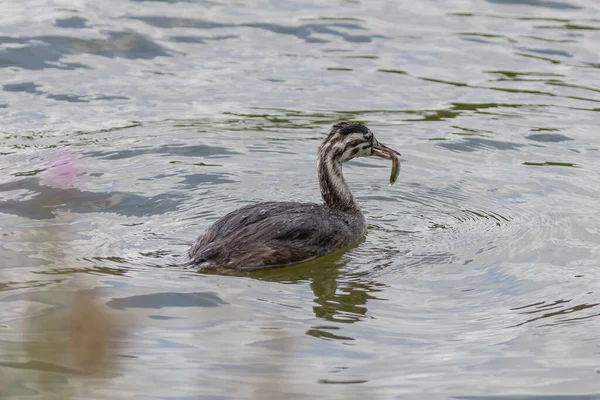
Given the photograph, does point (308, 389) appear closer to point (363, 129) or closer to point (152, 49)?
point (363, 129)

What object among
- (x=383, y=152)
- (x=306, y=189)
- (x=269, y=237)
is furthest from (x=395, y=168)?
(x=269, y=237)

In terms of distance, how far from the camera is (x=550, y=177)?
13.1 m

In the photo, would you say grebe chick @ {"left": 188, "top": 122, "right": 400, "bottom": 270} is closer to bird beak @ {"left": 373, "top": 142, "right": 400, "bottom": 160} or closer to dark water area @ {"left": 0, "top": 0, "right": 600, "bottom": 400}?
bird beak @ {"left": 373, "top": 142, "right": 400, "bottom": 160}

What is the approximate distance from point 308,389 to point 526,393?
→ 1.51 metres

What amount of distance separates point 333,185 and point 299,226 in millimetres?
1294

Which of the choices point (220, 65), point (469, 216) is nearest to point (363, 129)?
point (469, 216)

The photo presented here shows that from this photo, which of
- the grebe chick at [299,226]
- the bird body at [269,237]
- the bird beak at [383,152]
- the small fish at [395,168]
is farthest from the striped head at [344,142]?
the bird body at [269,237]

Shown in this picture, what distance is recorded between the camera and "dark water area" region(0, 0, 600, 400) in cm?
819

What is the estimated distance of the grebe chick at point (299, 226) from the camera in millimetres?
10242

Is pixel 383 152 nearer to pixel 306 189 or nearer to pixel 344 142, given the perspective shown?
pixel 344 142

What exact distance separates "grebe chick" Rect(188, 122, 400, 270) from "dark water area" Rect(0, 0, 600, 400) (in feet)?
0.67

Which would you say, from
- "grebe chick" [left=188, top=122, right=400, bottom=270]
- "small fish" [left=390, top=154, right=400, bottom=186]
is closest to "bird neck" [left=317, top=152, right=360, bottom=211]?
"grebe chick" [left=188, top=122, right=400, bottom=270]

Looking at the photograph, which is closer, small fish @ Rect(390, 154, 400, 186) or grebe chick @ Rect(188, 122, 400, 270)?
grebe chick @ Rect(188, 122, 400, 270)

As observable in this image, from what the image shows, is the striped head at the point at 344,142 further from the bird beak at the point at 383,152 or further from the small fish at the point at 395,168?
the small fish at the point at 395,168
